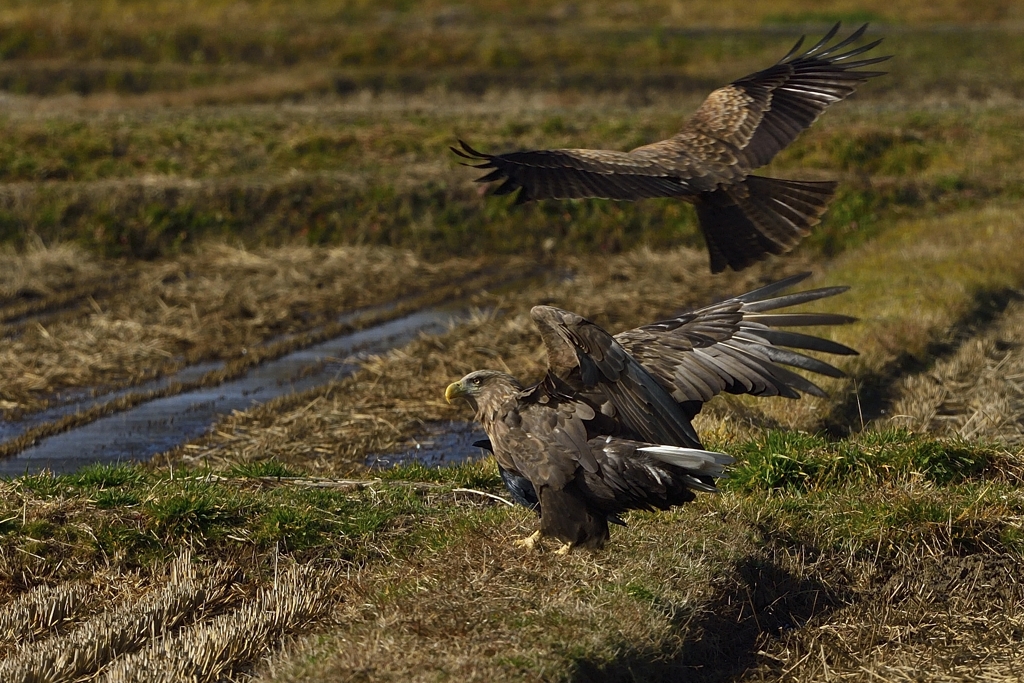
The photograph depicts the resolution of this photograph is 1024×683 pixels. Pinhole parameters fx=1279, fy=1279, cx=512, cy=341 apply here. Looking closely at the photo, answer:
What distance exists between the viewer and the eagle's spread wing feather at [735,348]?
532 centimetres

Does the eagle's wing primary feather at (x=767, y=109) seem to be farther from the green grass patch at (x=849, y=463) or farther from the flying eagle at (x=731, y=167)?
the green grass patch at (x=849, y=463)

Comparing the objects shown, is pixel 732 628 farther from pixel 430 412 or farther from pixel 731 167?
pixel 430 412

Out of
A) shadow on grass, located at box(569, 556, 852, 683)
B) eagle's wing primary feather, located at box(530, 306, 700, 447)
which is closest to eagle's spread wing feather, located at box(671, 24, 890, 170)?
eagle's wing primary feather, located at box(530, 306, 700, 447)

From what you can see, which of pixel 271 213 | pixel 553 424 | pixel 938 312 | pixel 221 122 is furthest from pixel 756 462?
pixel 221 122

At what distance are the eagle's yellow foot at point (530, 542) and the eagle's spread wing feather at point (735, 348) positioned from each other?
0.86m

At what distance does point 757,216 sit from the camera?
22.7 feet

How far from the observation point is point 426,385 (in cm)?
1000

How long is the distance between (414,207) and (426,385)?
24.7 ft

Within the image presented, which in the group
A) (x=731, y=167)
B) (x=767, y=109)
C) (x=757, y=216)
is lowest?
(x=757, y=216)

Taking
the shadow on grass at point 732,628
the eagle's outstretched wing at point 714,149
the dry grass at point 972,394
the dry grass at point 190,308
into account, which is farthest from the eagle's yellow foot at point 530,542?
the dry grass at point 190,308

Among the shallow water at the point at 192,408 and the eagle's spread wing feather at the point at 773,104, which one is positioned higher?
the eagle's spread wing feather at the point at 773,104

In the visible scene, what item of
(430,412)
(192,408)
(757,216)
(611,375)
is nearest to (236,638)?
(611,375)

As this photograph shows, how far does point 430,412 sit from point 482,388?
3.76 meters

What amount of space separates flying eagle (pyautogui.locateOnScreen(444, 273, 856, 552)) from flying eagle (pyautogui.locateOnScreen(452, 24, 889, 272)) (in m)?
0.89
